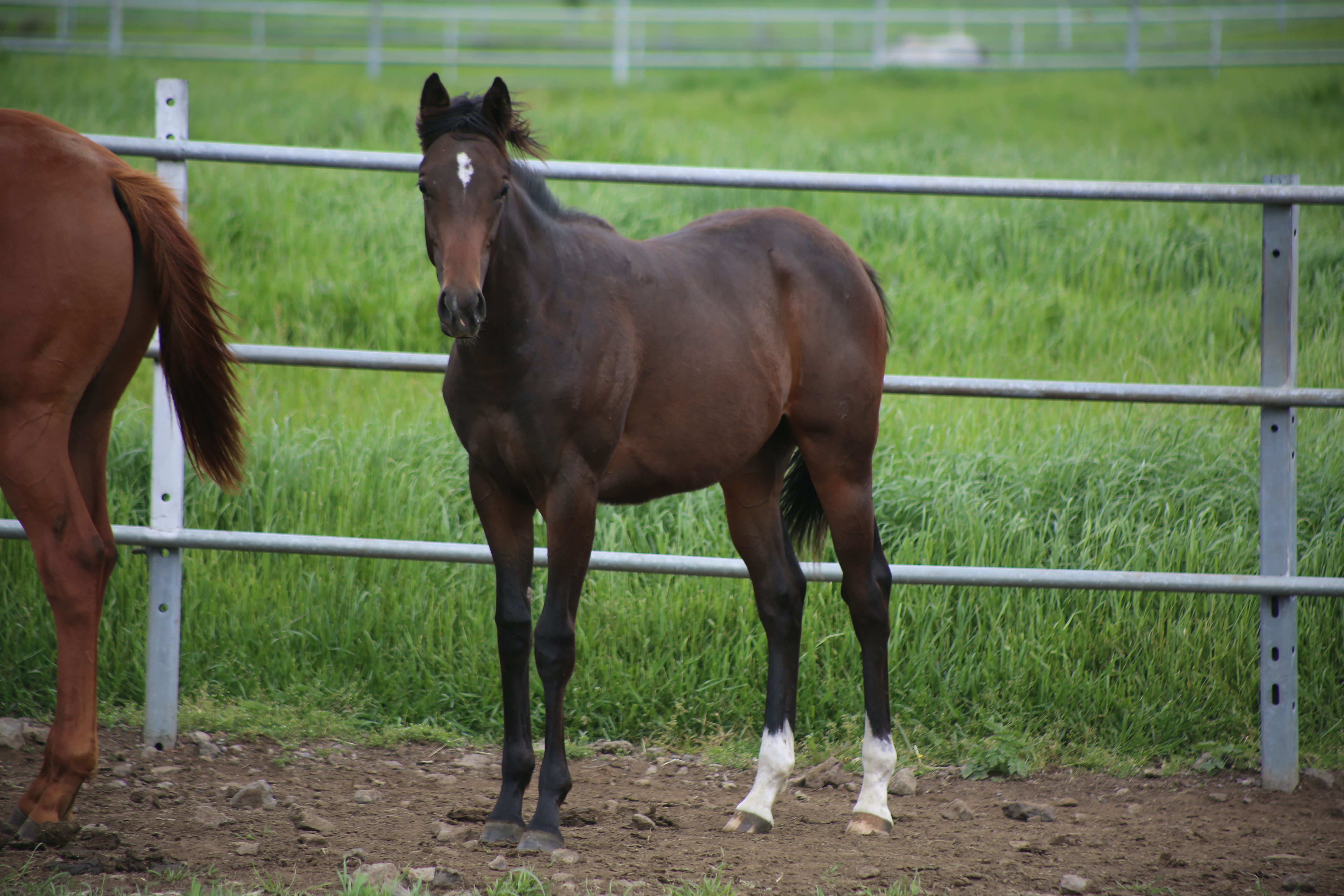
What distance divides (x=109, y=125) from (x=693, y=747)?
Result: 8.23 metres

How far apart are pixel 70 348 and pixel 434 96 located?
1.14 m

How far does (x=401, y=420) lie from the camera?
490 centimetres

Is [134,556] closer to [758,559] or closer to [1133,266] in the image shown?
[758,559]

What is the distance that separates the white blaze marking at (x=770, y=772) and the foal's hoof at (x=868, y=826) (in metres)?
0.23

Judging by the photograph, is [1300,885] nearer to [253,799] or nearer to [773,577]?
[773,577]

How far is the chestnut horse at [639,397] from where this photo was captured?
2.58 m

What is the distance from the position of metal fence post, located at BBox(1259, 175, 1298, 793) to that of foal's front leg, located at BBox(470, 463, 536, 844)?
7.84 ft

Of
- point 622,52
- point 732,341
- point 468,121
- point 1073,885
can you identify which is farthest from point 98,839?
point 622,52

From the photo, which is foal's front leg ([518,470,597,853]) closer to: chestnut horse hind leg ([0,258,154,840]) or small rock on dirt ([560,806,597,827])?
small rock on dirt ([560,806,597,827])

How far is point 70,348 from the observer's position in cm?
263

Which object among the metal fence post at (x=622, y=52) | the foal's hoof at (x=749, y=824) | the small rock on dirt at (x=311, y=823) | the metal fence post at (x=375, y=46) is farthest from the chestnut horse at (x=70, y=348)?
the metal fence post at (x=622, y=52)

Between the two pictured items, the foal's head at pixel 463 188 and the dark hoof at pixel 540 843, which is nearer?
the foal's head at pixel 463 188

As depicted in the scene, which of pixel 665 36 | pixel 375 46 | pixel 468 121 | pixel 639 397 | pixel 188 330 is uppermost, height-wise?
pixel 665 36

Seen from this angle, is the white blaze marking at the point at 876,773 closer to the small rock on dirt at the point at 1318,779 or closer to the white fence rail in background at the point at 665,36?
the small rock on dirt at the point at 1318,779
